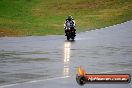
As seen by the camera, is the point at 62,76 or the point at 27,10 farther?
the point at 27,10

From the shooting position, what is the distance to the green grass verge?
228 ft

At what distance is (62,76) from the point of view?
16891mm

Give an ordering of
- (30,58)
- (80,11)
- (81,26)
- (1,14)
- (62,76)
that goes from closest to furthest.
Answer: (62,76), (30,58), (81,26), (1,14), (80,11)

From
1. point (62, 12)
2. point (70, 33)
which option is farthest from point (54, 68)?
point (62, 12)

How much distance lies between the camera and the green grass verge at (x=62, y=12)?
69.4m

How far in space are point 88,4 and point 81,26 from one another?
92.7 ft

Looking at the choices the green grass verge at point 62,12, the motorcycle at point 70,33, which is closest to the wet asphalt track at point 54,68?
the motorcycle at point 70,33

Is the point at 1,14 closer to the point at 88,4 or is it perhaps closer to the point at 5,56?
the point at 88,4

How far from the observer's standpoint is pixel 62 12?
83875mm

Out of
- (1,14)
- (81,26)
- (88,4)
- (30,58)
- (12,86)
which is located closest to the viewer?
(12,86)

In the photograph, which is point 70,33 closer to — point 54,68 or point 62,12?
point 54,68

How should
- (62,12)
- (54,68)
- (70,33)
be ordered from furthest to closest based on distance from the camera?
(62,12)
(70,33)
(54,68)

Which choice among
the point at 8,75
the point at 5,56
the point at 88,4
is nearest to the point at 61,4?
the point at 88,4

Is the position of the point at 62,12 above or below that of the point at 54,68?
above
